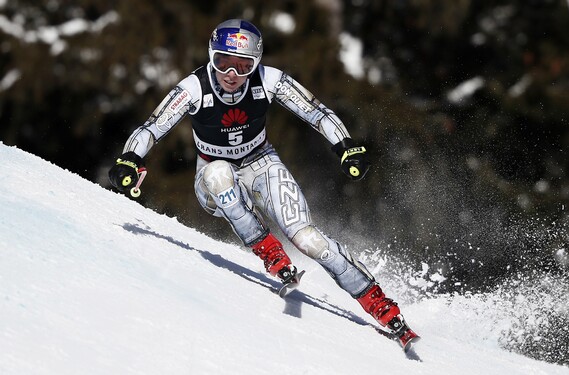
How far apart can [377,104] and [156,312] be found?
10.1 m

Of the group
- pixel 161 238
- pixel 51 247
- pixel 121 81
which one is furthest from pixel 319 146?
pixel 51 247

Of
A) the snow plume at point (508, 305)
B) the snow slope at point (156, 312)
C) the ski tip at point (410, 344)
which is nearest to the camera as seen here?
the snow slope at point (156, 312)

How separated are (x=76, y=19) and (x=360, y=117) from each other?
479cm

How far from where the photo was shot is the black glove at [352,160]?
18.8 feet

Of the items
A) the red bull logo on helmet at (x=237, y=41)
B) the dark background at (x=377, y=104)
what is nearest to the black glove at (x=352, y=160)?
the red bull logo on helmet at (x=237, y=41)

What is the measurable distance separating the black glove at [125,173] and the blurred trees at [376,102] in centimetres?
805

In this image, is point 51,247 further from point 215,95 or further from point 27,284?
point 215,95

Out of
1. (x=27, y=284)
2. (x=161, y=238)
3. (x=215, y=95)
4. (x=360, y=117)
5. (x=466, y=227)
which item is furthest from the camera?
(x=360, y=117)

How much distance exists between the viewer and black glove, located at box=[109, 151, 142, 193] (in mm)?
5539

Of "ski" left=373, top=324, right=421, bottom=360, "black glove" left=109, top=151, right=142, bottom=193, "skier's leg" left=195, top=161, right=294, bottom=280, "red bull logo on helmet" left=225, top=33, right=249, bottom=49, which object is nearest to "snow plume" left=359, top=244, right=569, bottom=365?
"ski" left=373, top=324, right=421, bottom=360

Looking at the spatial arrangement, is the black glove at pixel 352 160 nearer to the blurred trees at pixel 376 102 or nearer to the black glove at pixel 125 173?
the black glove at pixel 125 173

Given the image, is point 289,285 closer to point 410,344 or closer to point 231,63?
point 410,344

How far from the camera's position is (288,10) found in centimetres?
1495

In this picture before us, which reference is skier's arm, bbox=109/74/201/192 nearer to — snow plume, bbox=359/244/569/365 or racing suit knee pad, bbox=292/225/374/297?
racing suit knee pad, bbox=292/225/374/297
